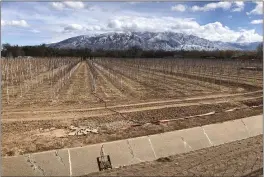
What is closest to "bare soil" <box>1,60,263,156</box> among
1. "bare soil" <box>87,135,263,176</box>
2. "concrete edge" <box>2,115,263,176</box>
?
"concrete edge" <box>2,115,263,176</box>

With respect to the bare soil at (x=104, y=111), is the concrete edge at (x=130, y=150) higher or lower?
lower

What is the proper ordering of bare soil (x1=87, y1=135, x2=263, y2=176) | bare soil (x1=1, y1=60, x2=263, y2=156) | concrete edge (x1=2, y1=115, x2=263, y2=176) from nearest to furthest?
bare soil (x1=87, y1=135, x2=263, y2=176)
concrete edge (x1=2, y1=115, x2=263, y2=176)
bare soil (x1=1, y1=60, x2=263, y2=156)

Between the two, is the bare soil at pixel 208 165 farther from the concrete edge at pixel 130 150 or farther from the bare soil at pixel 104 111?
the bare soil at pixel 104 111

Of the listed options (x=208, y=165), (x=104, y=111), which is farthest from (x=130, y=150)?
(x=104, y=111)

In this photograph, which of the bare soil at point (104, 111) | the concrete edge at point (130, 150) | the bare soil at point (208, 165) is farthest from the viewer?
the bare soil at point (104, 111)

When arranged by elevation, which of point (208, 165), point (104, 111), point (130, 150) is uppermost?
point (104, 111)

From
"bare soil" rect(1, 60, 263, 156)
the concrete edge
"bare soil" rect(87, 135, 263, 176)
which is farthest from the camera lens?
"bare soil" rect(1, 60, 263, 156)

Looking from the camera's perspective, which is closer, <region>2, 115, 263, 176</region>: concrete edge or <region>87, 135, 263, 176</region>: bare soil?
<region>87, 135, 263, 176</region>: bare soil

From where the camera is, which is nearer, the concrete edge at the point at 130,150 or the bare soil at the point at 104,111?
the concrete edge at the point at 130,150

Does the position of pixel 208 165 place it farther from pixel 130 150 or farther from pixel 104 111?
pixel 104 111

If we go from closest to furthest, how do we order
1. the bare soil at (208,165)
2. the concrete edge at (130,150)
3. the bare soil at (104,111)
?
the bare soil at (208,165) < the concrete edge at (130,150) < the bare soil at (104,111)

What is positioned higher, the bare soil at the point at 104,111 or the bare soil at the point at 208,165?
the bare soil at the point at 104,111

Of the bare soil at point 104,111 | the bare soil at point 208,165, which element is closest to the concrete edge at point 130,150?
the bare soil at point 104,111

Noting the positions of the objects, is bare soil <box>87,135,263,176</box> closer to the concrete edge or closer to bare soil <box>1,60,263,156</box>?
the concrete edge
